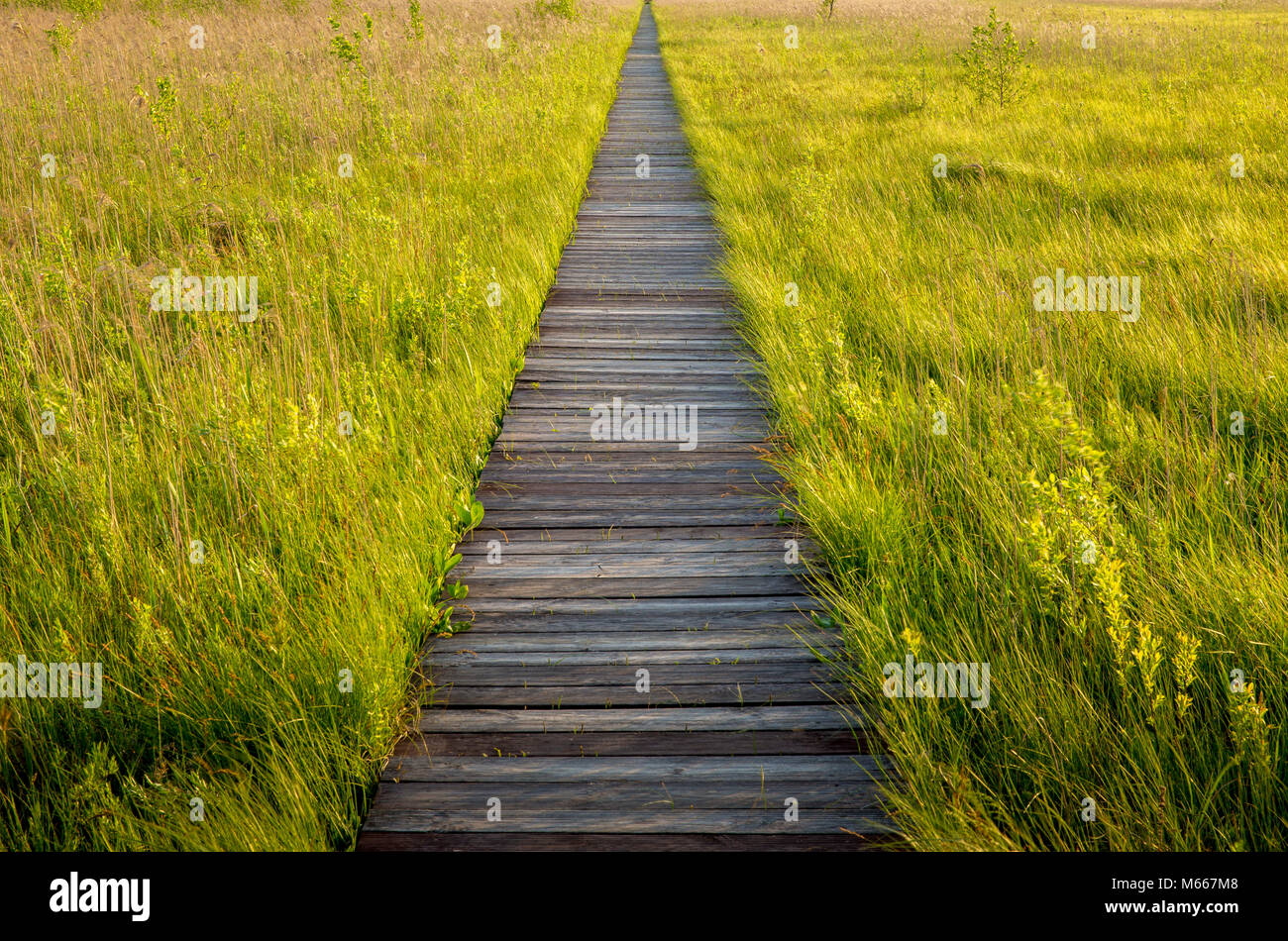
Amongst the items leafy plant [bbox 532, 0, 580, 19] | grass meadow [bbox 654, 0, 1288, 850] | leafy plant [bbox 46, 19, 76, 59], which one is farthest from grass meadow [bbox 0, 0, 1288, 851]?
leafy plant [bbox 532, 0, 580, 19]

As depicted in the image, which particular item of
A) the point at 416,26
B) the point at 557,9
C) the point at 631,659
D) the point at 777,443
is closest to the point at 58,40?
the point at 416,26

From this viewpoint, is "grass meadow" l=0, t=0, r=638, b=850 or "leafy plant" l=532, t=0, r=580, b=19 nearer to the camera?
"grass meadow" l=0, t=0, r=638, b=850

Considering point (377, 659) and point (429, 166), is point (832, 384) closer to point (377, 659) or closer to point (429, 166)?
point (377, 659)

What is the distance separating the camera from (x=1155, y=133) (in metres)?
8.65

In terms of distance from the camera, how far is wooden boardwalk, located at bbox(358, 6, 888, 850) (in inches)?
82.3

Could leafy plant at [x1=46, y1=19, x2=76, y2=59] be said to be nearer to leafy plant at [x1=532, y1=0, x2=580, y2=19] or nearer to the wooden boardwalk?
the wooden boardwalk

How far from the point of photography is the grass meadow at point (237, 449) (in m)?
2.19

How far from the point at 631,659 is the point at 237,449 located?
1.85 meters

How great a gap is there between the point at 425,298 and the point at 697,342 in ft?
5.75

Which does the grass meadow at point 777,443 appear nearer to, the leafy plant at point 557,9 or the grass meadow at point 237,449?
the grass meadow at point 237,449

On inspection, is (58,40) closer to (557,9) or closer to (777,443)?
(777,443)

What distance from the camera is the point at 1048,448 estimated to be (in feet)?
10.7

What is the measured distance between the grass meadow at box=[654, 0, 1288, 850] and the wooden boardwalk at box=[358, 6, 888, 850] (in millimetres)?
229

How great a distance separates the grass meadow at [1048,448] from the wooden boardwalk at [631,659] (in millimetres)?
229
